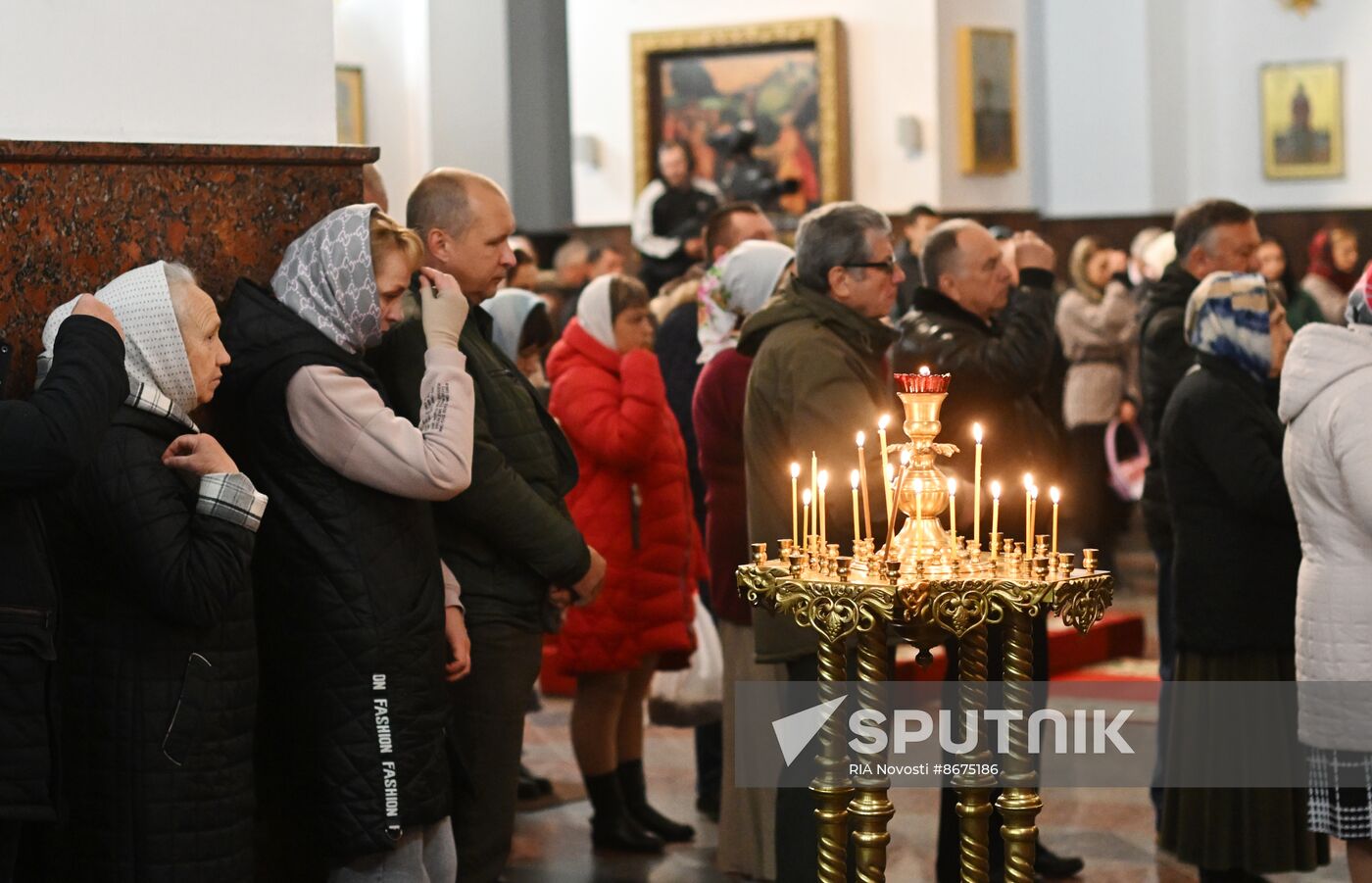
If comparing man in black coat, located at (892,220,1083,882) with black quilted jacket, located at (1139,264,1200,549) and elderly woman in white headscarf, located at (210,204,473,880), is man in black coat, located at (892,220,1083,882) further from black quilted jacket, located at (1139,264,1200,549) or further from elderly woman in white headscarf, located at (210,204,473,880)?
elderly woman in white headscarf, located at (210,204,473,880)

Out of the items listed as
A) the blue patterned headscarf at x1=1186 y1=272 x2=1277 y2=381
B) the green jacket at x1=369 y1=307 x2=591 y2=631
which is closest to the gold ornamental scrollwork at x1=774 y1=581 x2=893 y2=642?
the green jacket at x1=369 y1=307 x2=591 y2=631

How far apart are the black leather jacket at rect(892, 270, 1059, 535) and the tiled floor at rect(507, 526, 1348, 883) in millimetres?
1198

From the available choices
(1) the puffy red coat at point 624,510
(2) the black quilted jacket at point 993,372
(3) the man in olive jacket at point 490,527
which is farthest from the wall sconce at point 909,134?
(3) the man in olive jacket at point 490,527

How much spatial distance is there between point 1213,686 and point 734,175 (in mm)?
9211

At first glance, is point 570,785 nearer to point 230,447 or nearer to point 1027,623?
point 230,447

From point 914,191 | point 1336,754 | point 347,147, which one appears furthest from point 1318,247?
point 347,147

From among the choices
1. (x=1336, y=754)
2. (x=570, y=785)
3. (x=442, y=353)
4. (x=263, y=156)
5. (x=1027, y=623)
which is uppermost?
(x=263, y=156)

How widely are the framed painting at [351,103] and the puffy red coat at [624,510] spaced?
330 inches

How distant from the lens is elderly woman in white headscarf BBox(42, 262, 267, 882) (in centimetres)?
321

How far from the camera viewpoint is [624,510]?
5766 mm

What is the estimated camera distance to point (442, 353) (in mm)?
3812

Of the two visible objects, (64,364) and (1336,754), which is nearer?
(64,364)

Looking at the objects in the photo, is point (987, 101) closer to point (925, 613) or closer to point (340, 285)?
point (340, 285)

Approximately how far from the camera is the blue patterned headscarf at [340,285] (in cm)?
368
